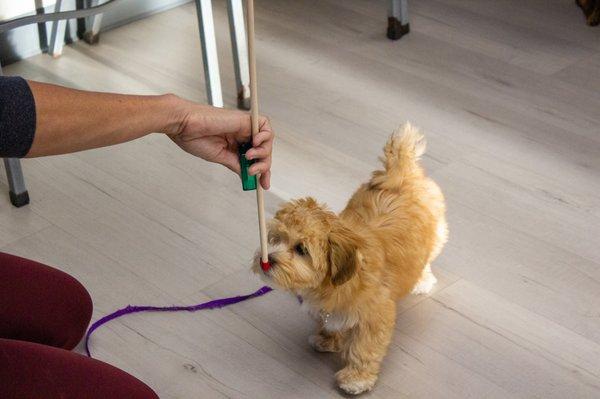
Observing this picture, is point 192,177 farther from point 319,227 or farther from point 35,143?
point 35,143

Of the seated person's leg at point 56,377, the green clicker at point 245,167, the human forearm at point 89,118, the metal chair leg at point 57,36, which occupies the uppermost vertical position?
the human forearm at point 89,118

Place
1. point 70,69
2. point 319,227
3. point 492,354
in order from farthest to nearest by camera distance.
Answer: point 70,69, point 492,354, point 319,227

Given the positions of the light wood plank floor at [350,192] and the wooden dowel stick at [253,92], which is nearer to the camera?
the wooden dowel stick at [253,92]

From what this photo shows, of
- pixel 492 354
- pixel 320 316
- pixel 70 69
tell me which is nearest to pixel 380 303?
pixel 320 316

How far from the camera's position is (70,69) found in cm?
262

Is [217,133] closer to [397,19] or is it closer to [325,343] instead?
[325,343]

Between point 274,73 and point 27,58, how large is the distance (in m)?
0.68

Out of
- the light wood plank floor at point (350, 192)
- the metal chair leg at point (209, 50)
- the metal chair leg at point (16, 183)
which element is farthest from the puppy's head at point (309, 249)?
the metal chair leg at point (209, 50)

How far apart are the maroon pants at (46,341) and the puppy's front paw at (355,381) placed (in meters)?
0.36

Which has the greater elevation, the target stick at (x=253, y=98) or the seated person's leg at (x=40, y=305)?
the target stick at (x=253, y=98)

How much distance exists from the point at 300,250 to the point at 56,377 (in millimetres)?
398

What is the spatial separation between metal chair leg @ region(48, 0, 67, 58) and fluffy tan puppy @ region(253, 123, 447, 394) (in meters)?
1.21

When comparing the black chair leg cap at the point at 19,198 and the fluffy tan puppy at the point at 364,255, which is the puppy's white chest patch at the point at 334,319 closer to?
the fluffy tan puppy at the point at 364,255

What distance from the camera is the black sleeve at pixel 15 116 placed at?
1.05 meters
